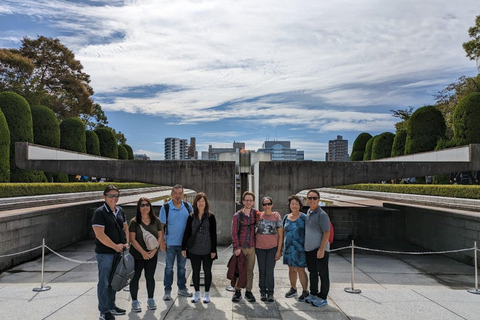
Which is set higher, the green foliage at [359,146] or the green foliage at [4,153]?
the green foliage at [359,146]

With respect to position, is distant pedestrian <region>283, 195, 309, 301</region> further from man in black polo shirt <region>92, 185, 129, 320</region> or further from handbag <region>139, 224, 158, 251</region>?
man in black polo shirt <region>92, 185, 129, 320</region>

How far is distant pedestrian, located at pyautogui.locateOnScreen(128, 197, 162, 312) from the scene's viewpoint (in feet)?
18.5

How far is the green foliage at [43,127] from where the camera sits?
79.9 ft

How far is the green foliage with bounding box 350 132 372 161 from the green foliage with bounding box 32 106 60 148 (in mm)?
31284

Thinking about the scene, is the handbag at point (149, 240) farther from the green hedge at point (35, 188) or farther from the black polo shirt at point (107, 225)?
the green hedge at point (35, 188)

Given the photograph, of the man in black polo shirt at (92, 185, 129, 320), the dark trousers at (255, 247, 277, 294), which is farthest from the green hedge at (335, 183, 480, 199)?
the man in black polo shirt at (92, 185, 129, 320)

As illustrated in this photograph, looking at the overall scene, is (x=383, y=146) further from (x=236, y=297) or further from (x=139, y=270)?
(x=139, y=270)

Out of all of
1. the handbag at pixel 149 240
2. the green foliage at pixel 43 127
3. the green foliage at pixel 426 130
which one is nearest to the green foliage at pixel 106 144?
the green foliage at pixel 43 127

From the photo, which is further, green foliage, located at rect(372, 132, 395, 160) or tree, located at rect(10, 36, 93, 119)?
tree, located at rect(10, 36, 93, 119)

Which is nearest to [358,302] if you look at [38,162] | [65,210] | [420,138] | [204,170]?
[204,170]

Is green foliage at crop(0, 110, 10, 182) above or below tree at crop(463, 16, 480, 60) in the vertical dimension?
below

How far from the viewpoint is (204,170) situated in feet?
46.7

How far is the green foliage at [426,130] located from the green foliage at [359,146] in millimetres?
13389

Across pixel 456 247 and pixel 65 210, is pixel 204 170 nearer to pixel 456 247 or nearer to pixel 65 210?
pixel 65 210
